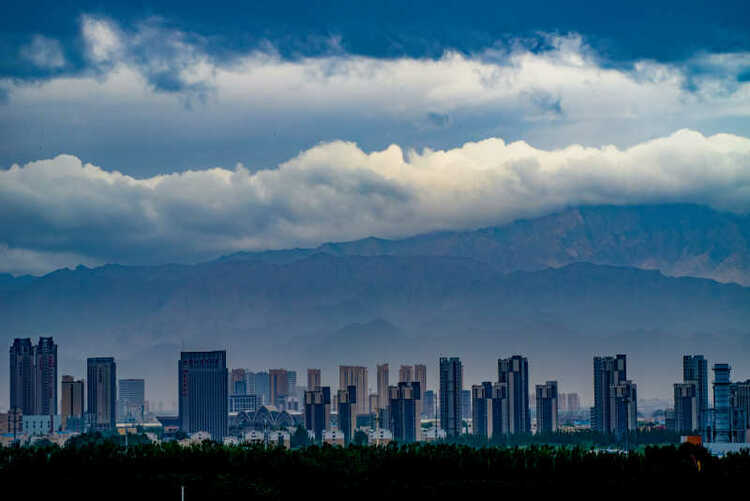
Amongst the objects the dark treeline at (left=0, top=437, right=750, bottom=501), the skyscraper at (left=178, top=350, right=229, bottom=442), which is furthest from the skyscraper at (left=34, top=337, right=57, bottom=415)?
the dark treeline at (left=0, top=437, right=750, bottom=501)

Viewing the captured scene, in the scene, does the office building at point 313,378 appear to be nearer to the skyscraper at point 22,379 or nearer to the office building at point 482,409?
the skyscraper at point 22,379

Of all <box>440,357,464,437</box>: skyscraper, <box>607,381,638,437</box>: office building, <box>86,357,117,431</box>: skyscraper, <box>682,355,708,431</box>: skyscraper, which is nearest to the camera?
<box>607,381,638,437</box>: office building

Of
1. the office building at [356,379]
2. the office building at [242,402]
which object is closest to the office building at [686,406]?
the office building at [356,379]

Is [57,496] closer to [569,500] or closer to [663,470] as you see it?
[569,500]

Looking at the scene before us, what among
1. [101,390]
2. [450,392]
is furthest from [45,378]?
[450,392]

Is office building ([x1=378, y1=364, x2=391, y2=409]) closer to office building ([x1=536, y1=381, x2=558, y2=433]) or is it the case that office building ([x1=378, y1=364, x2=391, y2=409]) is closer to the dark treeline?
office building ([x1=536, y1=381, x2=558, y2=433])
